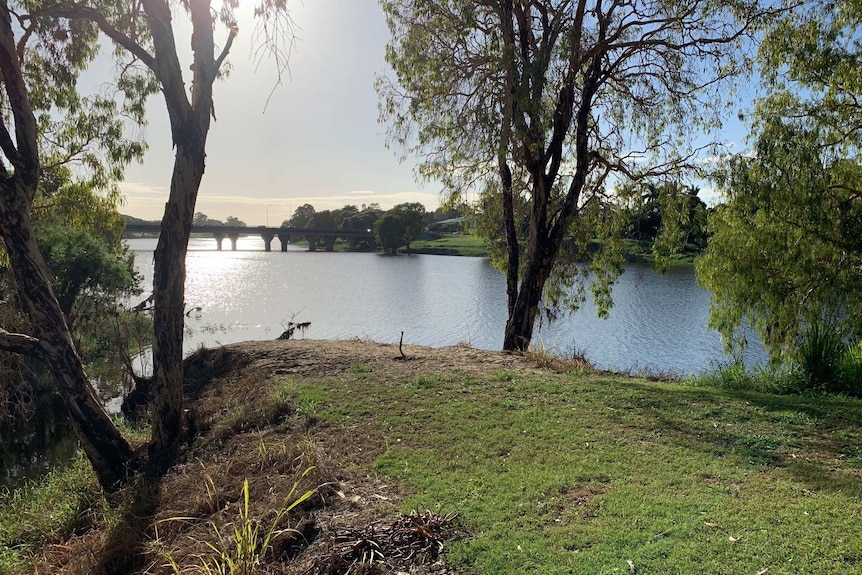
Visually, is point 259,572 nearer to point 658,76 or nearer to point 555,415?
point 555,415

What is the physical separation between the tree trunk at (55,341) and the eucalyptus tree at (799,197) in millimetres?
11355

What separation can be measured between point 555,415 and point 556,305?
8.00 m

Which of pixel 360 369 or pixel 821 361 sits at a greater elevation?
pixel 821 361

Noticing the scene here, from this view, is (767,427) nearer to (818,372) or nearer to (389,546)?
(818,372)

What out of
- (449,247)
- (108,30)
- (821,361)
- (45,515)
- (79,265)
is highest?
(108,30)

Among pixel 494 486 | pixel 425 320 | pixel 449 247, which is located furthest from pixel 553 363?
pixel 449 247

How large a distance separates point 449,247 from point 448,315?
156ft

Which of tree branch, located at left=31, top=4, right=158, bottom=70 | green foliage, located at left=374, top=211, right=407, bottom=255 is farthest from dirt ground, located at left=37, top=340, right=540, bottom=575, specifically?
green foliage, located at left=374, top=211, right=407, bottom=255

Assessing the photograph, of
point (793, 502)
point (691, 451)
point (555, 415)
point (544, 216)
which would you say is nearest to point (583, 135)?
point (544, 216)

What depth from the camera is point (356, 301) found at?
2886 cm

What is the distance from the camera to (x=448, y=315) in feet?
79.1

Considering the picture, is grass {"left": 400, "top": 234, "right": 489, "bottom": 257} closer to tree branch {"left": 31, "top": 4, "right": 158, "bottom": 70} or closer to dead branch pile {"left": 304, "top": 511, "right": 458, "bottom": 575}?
tree branch {"left": 31, "top": 4, "right": 158, "bottom": 70}

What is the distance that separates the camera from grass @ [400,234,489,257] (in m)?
67.1

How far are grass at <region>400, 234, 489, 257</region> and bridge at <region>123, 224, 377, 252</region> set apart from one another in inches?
278
